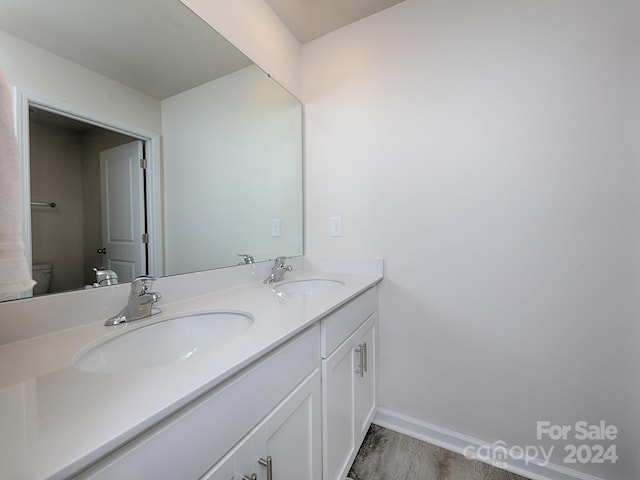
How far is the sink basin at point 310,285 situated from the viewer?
1.43m

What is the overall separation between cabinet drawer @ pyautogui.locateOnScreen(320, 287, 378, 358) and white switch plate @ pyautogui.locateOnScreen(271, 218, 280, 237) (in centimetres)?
67

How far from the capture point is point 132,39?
3.05 ft

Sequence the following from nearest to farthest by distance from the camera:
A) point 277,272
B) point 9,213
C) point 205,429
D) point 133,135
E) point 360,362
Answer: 1. point 9,213
2. point 205,429
3. point 133,135
4. point 360,362
5. point 277,272

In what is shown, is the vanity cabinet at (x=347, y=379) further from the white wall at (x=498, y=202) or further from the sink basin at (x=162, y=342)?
the sink basin at (x=162, y=342)

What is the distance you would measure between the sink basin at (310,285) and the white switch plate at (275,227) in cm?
36

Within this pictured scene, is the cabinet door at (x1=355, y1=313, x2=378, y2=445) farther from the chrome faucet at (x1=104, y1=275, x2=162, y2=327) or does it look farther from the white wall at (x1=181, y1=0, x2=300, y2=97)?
the white wall at (x1=181, y1=0, x2=300, y2=97)

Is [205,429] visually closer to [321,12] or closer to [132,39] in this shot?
[132,39]

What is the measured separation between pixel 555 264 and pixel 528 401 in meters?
0.64

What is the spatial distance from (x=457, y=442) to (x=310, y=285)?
1077 millimetres

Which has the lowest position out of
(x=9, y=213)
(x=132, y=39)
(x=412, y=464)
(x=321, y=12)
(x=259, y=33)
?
(x=412, y=464)

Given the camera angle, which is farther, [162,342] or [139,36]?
[139,36]

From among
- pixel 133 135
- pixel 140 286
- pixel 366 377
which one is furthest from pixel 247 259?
pixel 366 377

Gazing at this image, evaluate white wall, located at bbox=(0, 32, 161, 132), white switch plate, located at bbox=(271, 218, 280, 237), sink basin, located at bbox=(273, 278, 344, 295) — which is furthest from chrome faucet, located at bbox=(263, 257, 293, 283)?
white wall, located at bbox=(0, 32, 161, 132)

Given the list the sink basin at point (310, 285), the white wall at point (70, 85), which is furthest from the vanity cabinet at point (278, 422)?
the white wall at point (70, 85)
